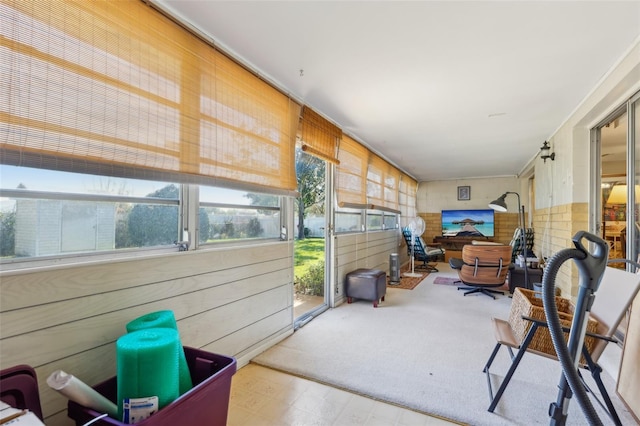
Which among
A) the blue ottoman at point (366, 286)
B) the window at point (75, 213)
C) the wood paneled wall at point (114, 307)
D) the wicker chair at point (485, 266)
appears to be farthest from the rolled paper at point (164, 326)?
the wicker chair at point (485, 266)

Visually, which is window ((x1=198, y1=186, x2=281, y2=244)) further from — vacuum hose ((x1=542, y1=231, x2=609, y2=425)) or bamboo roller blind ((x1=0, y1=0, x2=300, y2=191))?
vacuum hose ((x1=542, y1=231, x2=609, y2=425))

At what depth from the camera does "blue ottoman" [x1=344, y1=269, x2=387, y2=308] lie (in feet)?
12.2

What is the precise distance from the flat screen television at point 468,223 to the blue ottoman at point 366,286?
530 cm

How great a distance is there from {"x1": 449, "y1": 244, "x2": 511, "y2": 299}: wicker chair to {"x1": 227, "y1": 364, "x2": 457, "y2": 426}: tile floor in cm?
311

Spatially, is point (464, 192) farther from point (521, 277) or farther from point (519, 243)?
point (521, 277)

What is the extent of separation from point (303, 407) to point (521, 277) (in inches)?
152

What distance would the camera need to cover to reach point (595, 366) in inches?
61.0

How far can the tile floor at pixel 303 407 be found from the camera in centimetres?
166

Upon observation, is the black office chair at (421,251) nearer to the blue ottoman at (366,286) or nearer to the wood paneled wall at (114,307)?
the blue ottoman at (366,286)

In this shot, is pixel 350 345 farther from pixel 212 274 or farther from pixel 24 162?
pixel 24 162

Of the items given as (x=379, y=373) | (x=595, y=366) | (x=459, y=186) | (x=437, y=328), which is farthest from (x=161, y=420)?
(x=459, y=186)

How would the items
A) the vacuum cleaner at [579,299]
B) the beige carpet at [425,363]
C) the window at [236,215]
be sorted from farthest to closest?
the window at [236,215], the beige carpet at [425,363], the vacuum cleaner at [579,299]

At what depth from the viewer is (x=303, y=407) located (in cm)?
179

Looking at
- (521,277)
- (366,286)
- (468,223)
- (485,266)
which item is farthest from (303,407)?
(468,223)
